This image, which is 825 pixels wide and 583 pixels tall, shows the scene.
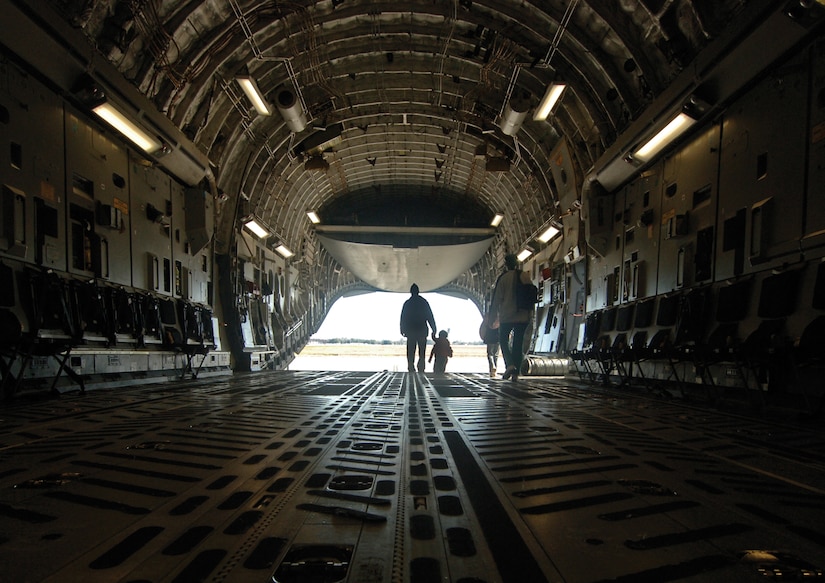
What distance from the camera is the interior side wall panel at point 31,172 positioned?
5152 millimetres

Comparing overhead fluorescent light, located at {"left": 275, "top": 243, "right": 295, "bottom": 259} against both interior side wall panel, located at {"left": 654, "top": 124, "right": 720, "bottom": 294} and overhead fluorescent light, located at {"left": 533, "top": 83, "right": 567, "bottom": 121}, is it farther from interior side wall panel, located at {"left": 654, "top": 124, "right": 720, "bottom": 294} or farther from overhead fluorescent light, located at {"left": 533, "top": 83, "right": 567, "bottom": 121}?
interior side wall panel, located at {"left": 654, "top": 124, "right": 720, "bottom": 294}

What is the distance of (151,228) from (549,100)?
7.21 metres

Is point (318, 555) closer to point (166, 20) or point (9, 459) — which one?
point (9, 459)

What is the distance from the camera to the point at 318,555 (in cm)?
124

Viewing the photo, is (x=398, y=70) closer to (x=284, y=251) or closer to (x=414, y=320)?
(x=414, y=320)

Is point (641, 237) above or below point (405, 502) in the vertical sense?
above

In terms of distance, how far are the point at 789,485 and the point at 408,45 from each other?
9569 mm

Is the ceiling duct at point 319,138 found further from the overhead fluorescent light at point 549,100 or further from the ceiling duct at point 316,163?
the overhead fluorescent light at point 549,100

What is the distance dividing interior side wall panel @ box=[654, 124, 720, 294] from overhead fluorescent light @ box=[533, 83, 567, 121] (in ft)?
7.70

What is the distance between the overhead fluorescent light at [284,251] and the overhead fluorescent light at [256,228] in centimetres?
157

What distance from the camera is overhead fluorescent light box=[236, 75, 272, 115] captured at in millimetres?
8547

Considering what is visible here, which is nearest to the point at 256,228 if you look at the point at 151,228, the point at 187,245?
the point at 187,245

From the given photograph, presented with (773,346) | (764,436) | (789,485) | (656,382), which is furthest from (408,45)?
(789,485)

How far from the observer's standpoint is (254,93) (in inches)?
351
